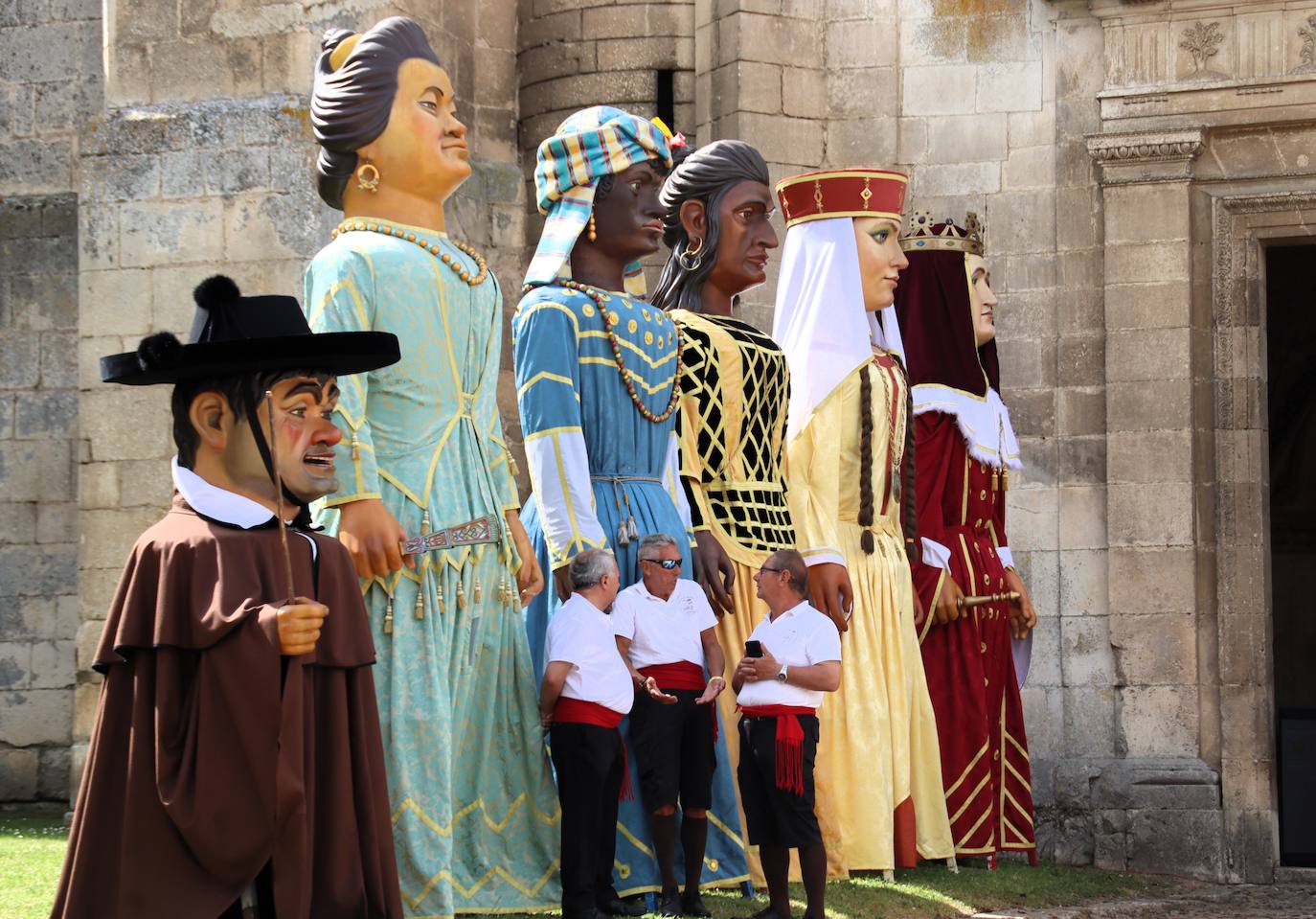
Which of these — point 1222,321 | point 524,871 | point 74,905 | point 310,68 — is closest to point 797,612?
point 524,871

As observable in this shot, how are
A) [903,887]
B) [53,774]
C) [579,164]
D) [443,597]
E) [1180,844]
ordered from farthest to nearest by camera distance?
1. [53,774]
2. [1180,844]
3. [903,887]
4. [579,164]
5. [443,597]

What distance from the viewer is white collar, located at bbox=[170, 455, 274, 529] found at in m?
4.38

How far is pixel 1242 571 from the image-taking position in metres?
9.45

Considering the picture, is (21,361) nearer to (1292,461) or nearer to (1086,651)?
(1086,651)

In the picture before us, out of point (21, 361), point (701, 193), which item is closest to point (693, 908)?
point (701, 193)

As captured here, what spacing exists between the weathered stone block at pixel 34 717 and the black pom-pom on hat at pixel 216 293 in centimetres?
574

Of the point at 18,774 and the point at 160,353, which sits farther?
the point at 18,774

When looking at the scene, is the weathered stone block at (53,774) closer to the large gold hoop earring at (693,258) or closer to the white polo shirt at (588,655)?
the large gold hoop earring at (693,258)

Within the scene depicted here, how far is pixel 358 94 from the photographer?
5.46m

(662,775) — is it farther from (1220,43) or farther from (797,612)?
(1220,43)

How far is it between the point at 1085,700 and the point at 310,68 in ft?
14.6

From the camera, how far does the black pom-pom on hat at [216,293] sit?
4496mm

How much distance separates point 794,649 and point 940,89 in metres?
4.74

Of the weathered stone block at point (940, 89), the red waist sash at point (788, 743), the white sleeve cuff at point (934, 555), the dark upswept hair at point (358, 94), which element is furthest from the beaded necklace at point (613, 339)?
the weathered stone block at point (940, 89)
